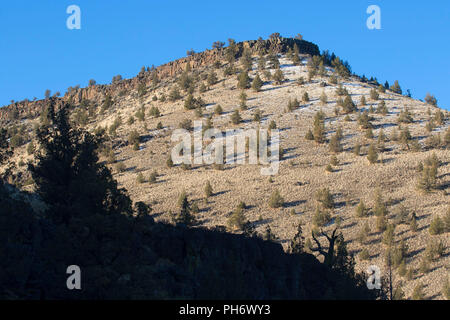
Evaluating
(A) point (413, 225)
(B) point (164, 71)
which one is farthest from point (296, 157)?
(B) point (164, 71)

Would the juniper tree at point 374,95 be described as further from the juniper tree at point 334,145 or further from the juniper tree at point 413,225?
the juniper tree at point 413,225

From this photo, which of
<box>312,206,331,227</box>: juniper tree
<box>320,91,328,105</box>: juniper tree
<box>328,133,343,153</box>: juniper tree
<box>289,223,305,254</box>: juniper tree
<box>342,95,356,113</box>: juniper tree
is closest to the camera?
<box>289,223,305,254</box>: juniper tree

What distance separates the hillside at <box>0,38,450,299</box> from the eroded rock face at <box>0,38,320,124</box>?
4.50ft

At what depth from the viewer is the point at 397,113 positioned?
69.8 metres

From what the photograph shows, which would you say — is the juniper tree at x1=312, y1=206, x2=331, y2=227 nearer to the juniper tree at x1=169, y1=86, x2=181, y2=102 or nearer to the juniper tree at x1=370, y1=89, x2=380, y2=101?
the juniper tree at x1=370, y1=89, x2=380, y2=101

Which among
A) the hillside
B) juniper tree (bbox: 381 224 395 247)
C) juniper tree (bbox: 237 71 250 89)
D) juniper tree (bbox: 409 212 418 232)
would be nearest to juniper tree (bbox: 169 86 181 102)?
the hillside

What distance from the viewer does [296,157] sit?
5828cm

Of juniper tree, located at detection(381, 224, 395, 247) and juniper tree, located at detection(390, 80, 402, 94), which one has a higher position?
juniper tree, located at detection(390, 80, 402, 94)

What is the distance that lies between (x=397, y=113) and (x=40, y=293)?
6138 centimetres

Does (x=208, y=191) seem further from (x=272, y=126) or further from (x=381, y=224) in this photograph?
(x=272, y=126)
